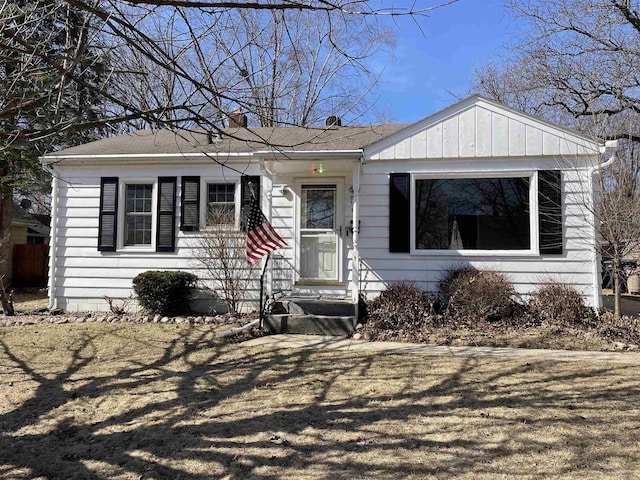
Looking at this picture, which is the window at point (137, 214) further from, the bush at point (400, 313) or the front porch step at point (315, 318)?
the bush at point (400, 313)

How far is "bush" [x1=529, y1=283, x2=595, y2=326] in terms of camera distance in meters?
6.91

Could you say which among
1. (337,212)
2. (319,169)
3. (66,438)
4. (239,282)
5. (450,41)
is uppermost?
(450,41)

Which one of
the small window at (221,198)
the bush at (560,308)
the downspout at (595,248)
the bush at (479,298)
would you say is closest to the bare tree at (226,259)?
the small window at (221,198)

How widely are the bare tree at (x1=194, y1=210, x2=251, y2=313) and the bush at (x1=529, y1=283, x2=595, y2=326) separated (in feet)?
17.2

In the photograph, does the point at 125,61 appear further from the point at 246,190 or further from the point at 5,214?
the point at 5,214

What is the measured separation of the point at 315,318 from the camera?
6.79m

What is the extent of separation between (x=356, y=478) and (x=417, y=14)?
3197 millimetres

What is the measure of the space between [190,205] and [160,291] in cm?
186

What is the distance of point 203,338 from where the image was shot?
6480 millimetres

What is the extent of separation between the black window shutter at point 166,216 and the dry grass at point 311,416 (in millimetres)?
3267

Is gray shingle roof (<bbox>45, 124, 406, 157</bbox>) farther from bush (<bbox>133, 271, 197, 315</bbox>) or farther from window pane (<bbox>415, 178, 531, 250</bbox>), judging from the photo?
bush (<bbox>133, 271, 197, 315</bbox>)

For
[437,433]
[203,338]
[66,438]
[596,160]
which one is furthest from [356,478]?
[596,160]

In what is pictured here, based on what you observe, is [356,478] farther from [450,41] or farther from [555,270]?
[555,270]

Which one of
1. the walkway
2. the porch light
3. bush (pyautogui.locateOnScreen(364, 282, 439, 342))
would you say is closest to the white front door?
the porch light
